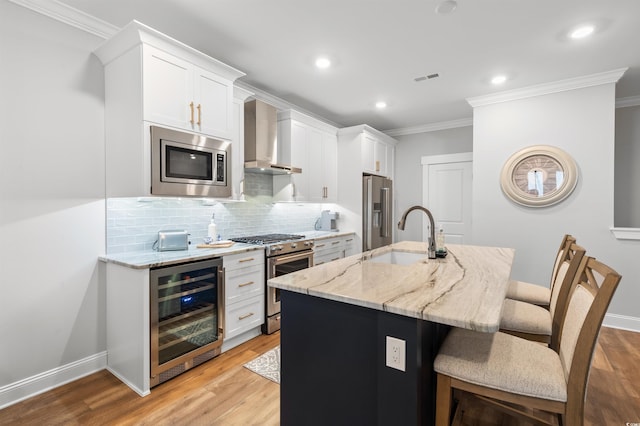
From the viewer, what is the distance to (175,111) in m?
2.43

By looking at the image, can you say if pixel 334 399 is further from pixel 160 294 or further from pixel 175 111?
pixel 175 111

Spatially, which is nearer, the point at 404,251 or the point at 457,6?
the point at 457,6

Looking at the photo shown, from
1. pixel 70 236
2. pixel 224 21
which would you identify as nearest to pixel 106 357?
pixel 70 236

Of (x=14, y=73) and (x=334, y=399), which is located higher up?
(x=14, y=73)

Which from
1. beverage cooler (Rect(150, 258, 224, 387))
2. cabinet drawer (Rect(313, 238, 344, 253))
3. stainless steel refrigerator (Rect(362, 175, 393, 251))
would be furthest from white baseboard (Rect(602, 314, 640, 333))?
beverage cooler (Rect(150, 258, 224, 387))

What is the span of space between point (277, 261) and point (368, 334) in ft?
6.52

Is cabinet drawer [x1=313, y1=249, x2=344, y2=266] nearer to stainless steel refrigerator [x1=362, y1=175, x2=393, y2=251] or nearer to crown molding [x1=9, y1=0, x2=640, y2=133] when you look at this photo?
stainless steel refrigerator [x1=362, y1=175, x2=393, y2=251]

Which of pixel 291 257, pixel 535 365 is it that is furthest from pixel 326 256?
pixel 535 365

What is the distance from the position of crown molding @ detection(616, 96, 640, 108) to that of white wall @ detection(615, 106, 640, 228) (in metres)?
0.05

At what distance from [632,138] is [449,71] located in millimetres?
2772

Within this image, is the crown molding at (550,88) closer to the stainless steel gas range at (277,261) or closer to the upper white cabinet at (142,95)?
the stainless steel gas range at (277,261)

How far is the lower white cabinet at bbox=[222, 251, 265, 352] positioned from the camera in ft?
8.86

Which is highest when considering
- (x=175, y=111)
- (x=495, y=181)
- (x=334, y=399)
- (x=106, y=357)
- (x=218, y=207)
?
(x=175, y=111)

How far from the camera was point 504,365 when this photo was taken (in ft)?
4.06
